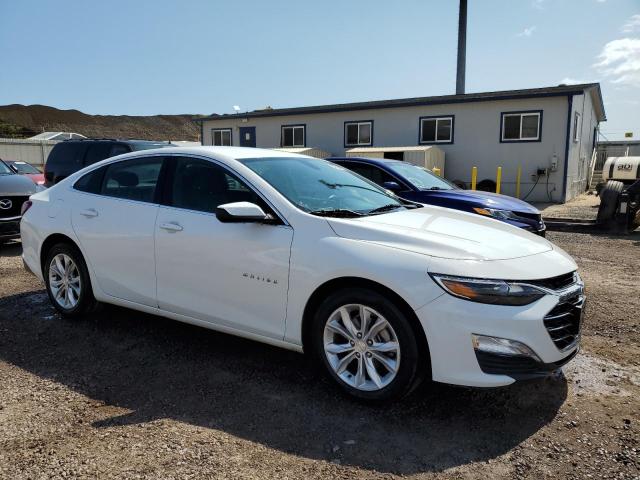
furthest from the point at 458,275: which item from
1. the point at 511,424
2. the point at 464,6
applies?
the point at 464,6

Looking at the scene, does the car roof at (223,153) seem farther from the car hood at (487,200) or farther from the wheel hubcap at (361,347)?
the car hood at (487,200)

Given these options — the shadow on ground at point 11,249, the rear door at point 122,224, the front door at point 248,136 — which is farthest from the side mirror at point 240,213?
the front door at point 248,136

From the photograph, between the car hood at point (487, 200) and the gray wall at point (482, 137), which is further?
the gray wall at point (482, 137)

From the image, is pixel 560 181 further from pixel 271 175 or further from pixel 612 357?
pixel 271 175

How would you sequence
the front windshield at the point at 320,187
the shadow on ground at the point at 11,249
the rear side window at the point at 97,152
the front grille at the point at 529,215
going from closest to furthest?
1. the front windshield at the point at 320,187
2. the front grille at the point at 529,215
3. the shadow on ground at the point at 11,249
4. the rear side window at the point at 97,152

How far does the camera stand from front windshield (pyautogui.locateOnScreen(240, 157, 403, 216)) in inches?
144

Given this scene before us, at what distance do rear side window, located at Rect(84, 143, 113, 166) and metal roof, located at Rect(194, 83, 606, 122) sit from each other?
41.2ft

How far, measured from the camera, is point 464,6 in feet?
84.1

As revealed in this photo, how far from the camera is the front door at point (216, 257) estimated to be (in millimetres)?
3393

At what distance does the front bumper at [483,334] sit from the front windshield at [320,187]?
1.06 metres

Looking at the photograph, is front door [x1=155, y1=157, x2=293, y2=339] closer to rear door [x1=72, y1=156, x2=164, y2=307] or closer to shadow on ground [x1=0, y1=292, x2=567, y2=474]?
rear door [x1=72, y1=156, x2=164, y2=307]

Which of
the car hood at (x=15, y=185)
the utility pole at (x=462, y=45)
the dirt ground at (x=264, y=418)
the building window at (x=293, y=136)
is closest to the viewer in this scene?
the dirt ground at (x=264, y=418)

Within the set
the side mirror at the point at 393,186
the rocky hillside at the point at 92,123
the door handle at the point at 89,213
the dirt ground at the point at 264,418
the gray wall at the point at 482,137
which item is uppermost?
the rocky hillside at the point at 92,123

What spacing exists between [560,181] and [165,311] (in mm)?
16238
